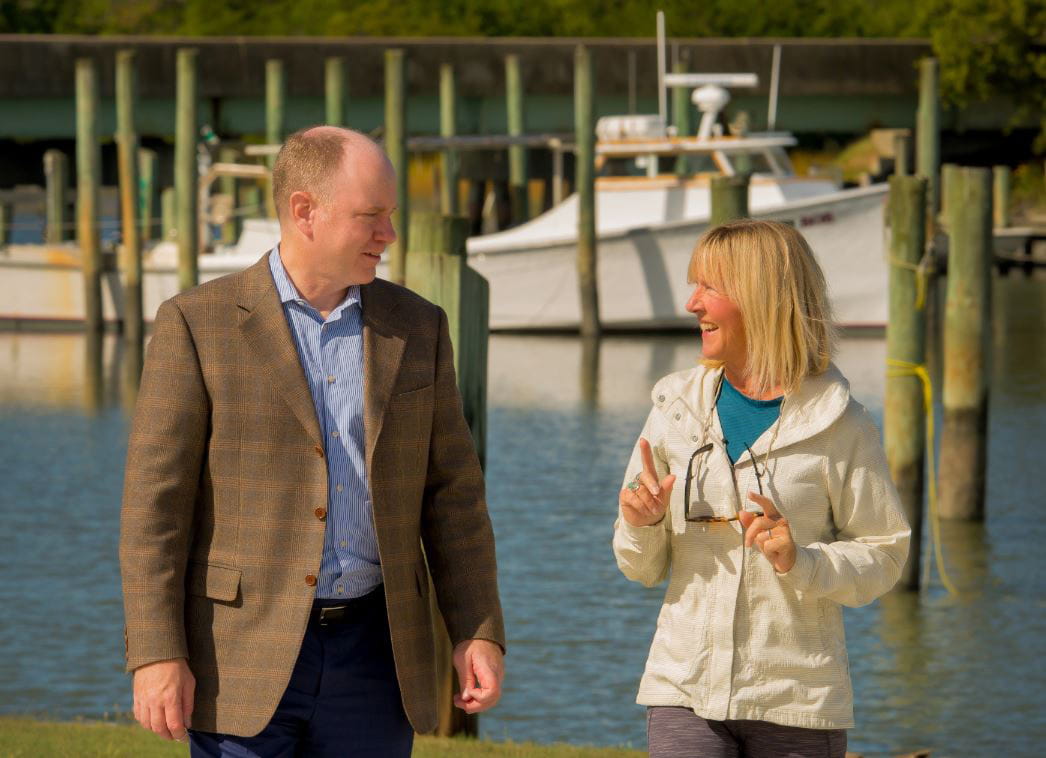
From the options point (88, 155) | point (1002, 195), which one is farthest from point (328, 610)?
point (1002, 195)

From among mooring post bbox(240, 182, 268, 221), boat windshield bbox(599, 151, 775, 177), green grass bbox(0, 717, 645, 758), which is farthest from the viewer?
mooring post bbox(240, 182, 268, 221)

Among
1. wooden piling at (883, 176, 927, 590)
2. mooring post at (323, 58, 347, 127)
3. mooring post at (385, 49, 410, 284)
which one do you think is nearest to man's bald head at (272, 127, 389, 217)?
wooden piling at (883, 176, 927, 590)

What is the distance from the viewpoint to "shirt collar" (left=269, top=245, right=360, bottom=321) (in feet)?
12.4

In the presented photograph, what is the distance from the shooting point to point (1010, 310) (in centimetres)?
3061

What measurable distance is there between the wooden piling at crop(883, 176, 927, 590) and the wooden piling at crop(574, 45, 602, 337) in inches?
588

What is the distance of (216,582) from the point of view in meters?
3.65

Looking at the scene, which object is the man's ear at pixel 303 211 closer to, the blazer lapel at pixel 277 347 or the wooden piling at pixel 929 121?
the blazer lapel at pixel 277 347

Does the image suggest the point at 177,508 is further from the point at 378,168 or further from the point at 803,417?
the point at 803,417

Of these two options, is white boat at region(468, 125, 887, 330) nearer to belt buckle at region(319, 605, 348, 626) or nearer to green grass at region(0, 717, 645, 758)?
green grass at region(0, 717, 645, 758)

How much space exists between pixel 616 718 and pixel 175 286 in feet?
68.5

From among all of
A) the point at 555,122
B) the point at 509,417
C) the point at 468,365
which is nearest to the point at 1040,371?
the point at 509,417

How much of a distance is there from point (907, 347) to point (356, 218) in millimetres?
7864

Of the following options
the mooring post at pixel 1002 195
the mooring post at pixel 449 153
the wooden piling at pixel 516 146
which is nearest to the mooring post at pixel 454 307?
the mooring post at pixel 449 153

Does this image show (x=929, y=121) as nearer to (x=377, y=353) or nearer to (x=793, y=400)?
(x=793, y=400)
